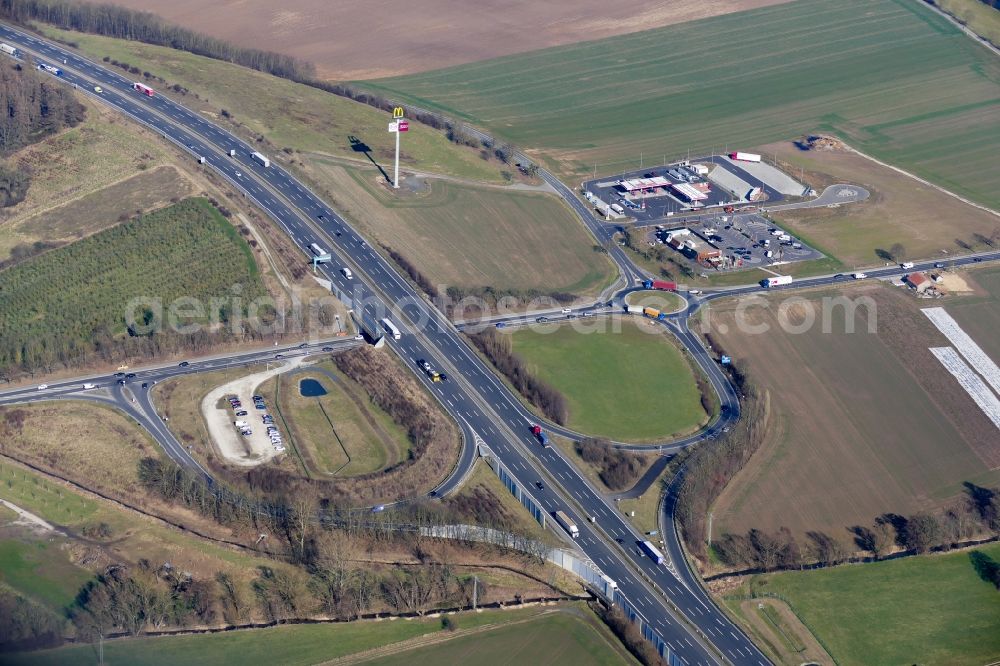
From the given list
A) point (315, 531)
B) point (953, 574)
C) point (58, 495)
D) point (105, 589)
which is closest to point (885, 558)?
point (953, 574)

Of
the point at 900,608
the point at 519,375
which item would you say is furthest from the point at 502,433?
the point at 900,608

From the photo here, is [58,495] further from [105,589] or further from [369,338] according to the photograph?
[369,338]

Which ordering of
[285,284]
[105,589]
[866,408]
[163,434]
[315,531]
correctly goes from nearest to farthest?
1. [105,589]
2. [315,531]
3. [163,434]
4. [866,408]
5. [285,284]

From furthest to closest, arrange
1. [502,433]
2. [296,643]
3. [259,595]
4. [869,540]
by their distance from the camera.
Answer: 1. [502,433]
2. [869,540]
3. [259,595]
4. [296,643]

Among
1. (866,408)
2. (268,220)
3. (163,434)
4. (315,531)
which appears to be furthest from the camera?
(268,220)

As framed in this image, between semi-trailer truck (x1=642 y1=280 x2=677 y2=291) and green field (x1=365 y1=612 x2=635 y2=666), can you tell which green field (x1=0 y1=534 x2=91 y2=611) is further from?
semi-trailer truck (x1=642 y1=280 x2=677 y2=291)

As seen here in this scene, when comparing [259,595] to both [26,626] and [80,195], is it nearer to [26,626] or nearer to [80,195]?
[26,626]
